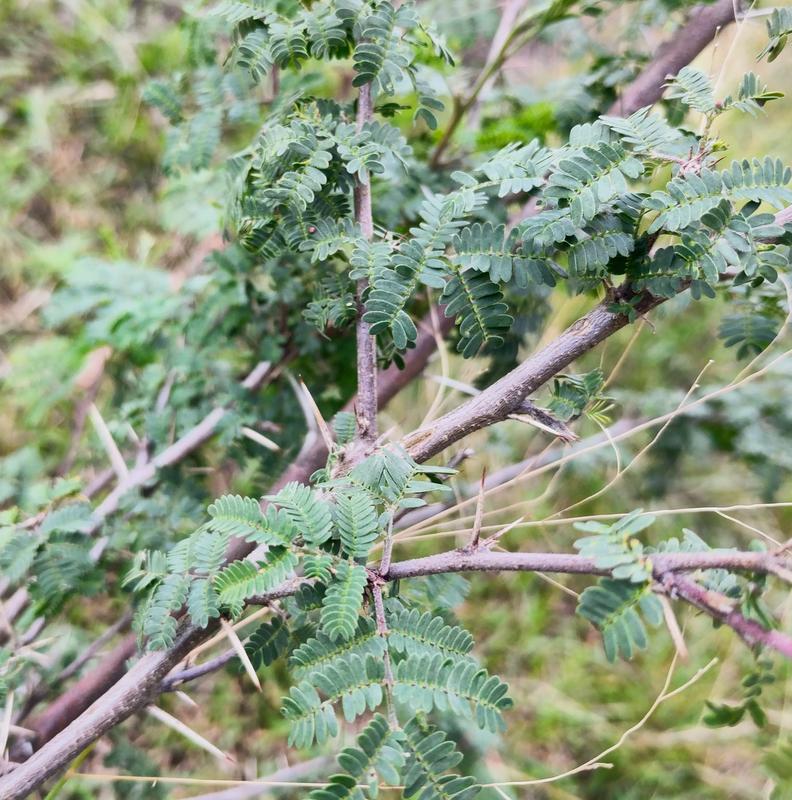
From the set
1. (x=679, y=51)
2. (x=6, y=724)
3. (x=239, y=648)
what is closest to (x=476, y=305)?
(x=239, y=648)

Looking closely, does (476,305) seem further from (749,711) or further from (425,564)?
(749,711)

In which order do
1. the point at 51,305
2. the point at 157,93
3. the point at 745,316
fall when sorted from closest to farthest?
the point at 745,316 → the point at 157,93 → the point at 51,305

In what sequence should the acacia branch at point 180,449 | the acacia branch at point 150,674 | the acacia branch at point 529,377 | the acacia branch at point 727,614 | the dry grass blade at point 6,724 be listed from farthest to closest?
the acacia branch at point 180,449 → the dry grass blade at point 6,724 → the acacia branch at point 529,377 → the acacia branch at point 150,674 → the acacia branch at point 727,614

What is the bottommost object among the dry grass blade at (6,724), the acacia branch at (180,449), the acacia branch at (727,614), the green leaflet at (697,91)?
the dry grass blade at (6,724)

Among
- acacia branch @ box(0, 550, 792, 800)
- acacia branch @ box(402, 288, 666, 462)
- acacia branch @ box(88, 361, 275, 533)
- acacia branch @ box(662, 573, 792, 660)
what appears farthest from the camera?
acacia branch @ box(88, 361, 275, 533)

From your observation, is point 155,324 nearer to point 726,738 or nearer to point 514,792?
point 514,792

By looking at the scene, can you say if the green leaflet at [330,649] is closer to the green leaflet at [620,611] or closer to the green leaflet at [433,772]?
the green leaflet at [433,772]

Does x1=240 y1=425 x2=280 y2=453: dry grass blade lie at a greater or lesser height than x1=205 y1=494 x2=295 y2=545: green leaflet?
lesser

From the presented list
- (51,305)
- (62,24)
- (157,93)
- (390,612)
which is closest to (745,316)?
(390,612)

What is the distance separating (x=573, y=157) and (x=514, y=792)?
142 centimetres

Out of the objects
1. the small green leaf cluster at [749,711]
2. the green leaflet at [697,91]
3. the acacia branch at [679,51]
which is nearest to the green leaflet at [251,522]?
the small green leaf cluster at [749,711]

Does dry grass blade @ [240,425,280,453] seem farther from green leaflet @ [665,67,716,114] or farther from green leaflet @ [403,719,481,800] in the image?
green leaflet @ [665,67,716,114]

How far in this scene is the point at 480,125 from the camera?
130 cm

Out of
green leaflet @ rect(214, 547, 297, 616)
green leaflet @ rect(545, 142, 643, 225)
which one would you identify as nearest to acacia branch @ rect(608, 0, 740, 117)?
green leaflet @ rect(545, 142, 643, 225)
